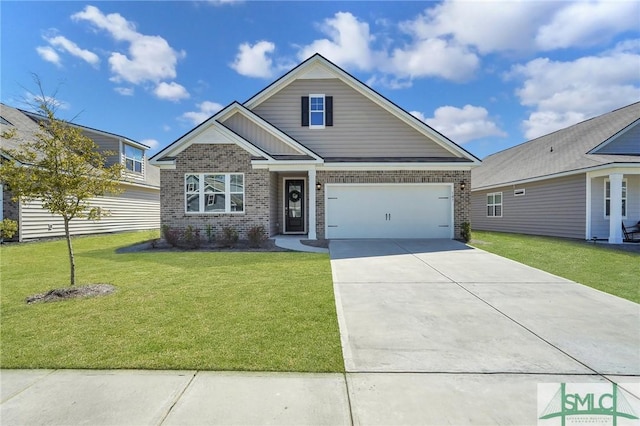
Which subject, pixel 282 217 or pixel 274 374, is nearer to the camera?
pixel 274 374

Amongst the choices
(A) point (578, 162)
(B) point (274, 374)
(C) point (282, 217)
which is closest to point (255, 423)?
(B) point (274, 374)

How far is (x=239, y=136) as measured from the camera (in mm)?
13078

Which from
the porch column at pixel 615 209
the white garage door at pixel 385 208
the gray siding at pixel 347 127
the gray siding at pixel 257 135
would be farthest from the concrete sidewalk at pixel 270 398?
the porch column at pixel 615 209

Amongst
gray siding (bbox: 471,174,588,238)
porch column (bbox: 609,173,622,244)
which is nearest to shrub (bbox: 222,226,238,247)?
gray siding (bbox: 471,174,588,238)

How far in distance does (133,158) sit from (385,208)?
52.8 ft

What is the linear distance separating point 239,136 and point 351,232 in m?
5.96

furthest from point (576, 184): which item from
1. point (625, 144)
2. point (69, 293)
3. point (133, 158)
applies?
point (133, 158)

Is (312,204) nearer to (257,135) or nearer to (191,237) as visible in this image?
(257,135)

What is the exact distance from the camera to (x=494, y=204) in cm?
2114

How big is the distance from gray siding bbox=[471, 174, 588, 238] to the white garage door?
19.2 ft

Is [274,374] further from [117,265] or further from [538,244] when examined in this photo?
[538,244]

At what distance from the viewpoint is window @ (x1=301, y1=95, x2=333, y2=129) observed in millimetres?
14773

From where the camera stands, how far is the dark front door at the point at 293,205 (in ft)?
51.1

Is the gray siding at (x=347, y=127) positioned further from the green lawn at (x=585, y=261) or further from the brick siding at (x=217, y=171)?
the green lawn at (x=585, y=261)
